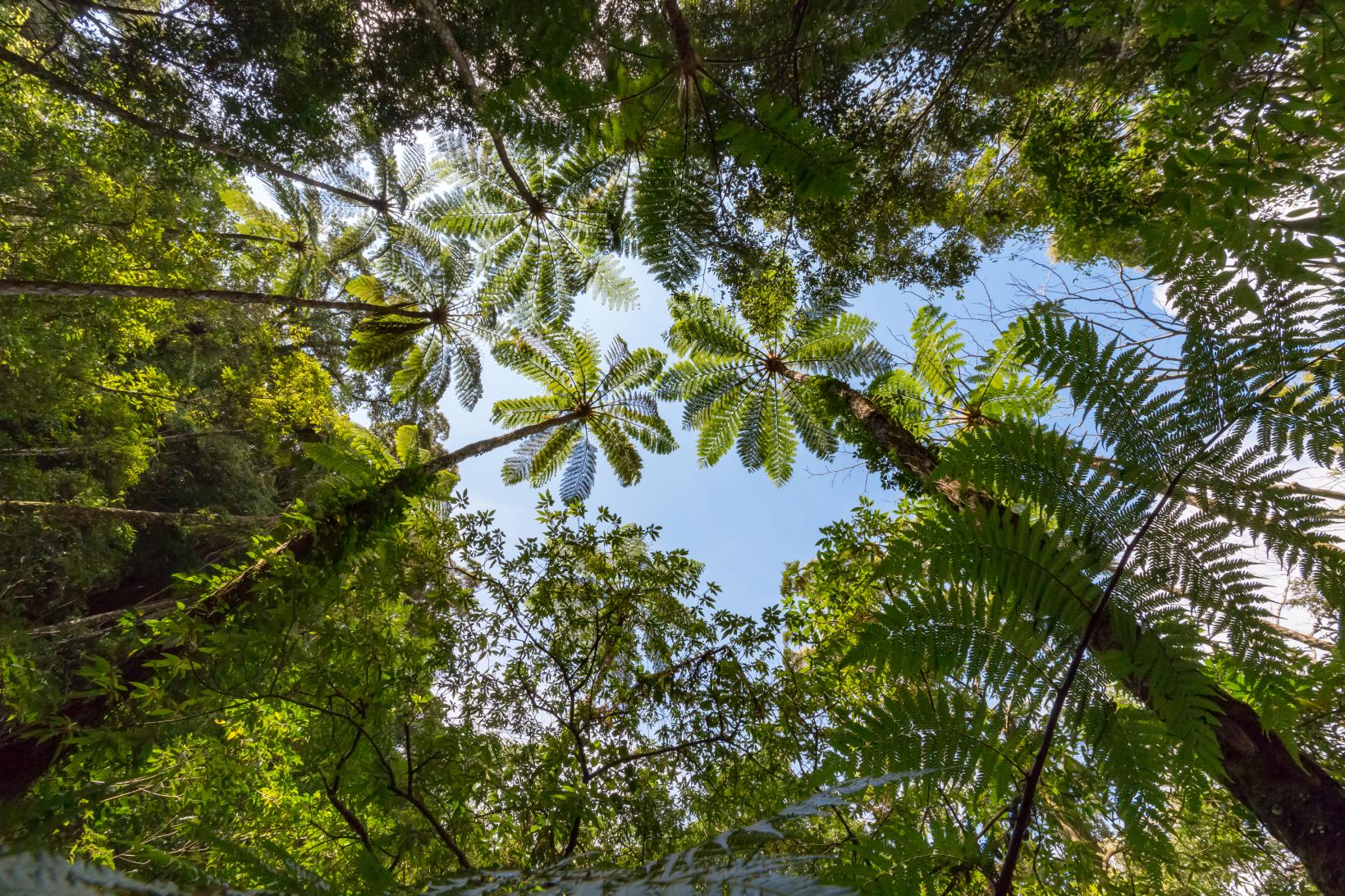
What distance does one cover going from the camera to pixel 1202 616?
1604 mm

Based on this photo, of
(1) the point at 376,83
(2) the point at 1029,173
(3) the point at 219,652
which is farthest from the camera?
(2) the point at 1029,173

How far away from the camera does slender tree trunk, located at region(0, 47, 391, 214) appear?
441cm

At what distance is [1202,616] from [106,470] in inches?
545

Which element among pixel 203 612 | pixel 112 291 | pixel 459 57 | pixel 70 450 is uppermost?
pixel 459 57

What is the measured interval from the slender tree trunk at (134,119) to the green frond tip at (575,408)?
325 cm

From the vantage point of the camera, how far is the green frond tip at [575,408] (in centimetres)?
798

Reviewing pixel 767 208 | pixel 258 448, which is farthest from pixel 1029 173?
pixel 258 448

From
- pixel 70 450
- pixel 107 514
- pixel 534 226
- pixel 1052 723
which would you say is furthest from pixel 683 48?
pixel 107 514

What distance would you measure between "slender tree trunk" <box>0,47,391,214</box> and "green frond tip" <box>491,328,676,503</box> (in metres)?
3.25

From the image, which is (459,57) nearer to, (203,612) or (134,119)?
(134,119)

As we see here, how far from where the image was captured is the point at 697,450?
8.02 meters

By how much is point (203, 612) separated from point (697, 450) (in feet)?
19.1

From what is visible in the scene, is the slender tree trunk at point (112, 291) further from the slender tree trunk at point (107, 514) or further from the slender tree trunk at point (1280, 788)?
the slender tree trunk at point (1280, 788)

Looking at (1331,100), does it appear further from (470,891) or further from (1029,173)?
(1029,173)
